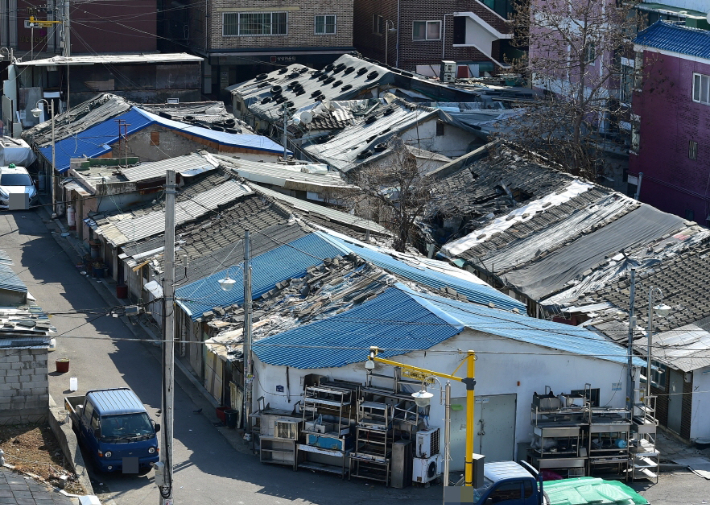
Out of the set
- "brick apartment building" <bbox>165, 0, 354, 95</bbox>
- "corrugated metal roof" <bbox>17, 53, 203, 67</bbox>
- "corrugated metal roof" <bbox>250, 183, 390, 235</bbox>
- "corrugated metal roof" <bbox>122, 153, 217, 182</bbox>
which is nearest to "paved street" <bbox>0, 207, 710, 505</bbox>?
"corrugated metal roof" <bbox>122, 153, 217, 182</bbox>

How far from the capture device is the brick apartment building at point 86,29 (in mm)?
74062

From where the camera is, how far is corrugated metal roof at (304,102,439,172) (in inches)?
2063

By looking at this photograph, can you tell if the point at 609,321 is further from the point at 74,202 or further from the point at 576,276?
the point at 74,202

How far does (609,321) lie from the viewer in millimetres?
35281

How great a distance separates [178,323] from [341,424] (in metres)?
10.5

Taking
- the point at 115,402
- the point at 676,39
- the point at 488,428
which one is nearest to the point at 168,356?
the point at 115,402

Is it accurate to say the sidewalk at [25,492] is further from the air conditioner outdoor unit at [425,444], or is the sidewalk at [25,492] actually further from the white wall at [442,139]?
the white wall at [442,139]

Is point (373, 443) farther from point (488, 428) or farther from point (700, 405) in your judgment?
point (700, 405)

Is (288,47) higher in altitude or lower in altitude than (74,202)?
higher

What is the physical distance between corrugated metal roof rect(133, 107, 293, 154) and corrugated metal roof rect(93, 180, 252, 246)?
23.8 feet

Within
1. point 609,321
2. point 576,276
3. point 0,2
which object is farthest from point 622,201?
point 0,2

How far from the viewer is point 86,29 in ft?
A: 244

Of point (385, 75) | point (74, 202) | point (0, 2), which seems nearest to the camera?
point (74, 202)

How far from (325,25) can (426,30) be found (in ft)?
20.6
